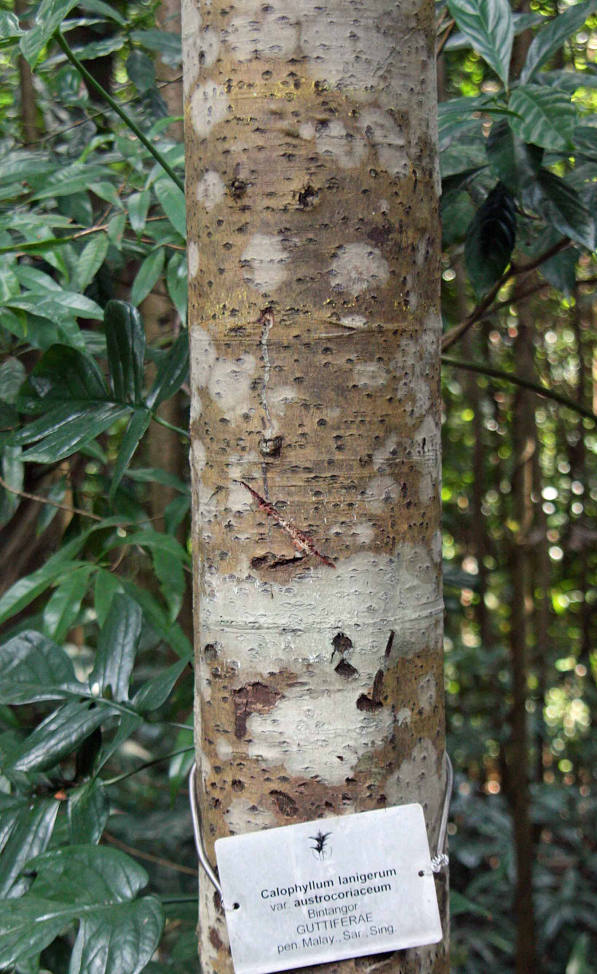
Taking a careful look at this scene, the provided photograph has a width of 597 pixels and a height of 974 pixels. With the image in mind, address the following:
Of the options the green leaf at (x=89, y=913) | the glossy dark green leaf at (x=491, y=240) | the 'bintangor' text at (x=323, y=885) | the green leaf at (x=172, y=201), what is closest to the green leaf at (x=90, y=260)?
the green leaf at (x=172, y=201)

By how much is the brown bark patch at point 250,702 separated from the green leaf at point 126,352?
445mm

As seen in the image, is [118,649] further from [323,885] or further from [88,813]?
[323,885]

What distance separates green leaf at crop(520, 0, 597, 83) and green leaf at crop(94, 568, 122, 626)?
29.9 inches

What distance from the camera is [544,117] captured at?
842 millimetres

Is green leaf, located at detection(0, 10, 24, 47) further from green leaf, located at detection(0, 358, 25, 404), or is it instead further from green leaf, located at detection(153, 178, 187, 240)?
green leaf, located at detection(0, 358, 25, 404)

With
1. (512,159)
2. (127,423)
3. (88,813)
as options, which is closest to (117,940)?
(88,813)

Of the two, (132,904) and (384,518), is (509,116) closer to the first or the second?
(384,518)

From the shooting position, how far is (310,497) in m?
0.58

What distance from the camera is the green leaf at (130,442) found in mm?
882

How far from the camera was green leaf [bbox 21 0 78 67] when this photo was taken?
2.25 feet

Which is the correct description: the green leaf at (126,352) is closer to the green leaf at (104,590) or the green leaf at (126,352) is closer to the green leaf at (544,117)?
the green leaf at (104,590)

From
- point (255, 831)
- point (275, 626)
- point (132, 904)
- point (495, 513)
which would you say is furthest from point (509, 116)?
point (495, 513)

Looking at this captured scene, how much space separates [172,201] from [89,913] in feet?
2.55

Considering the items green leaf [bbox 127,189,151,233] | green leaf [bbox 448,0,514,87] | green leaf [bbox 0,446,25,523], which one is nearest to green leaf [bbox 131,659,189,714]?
green leaf [bbox 0,446,25,523]
